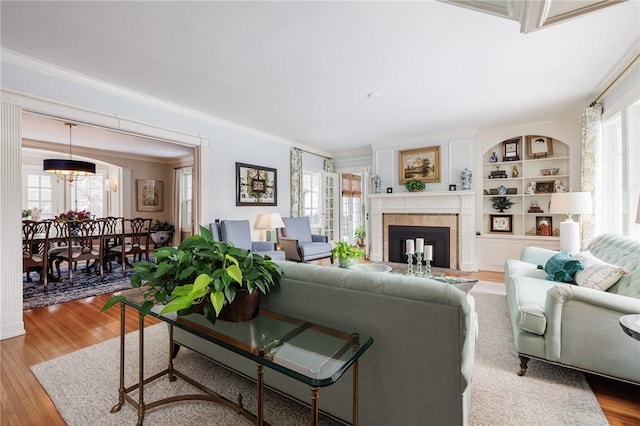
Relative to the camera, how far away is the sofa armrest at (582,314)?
169 cm

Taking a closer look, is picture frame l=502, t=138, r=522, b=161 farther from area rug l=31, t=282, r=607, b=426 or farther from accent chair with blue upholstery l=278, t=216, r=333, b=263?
area rug l=31, t=282, r=607, b=426

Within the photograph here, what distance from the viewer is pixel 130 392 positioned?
180 cm

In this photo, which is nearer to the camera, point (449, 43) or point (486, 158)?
point (449, 43)

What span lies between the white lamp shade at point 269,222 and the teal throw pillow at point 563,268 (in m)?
3.77

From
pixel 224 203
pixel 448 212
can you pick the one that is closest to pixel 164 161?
pixel 224 203

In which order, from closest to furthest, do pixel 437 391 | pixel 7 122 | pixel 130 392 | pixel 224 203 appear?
pixel 437 391
pixel 130 392
pixel 7 122
pixel 224 203

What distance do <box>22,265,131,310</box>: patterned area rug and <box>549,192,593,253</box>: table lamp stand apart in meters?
5.86

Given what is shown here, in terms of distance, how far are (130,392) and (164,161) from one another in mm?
7022

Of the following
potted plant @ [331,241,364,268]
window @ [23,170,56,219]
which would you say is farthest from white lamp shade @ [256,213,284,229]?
window @ [23,170,56,219]

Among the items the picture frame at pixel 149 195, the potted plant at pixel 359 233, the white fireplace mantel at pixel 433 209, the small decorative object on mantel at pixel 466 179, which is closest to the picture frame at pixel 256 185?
the white fireplace mantel at pixel 433 209

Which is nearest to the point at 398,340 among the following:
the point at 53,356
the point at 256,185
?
the point at 53,356

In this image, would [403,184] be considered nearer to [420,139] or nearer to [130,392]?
[420,139]

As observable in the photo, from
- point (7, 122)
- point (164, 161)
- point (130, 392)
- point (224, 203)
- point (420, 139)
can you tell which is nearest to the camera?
point (130, 392)

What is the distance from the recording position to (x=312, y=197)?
6844 mm
